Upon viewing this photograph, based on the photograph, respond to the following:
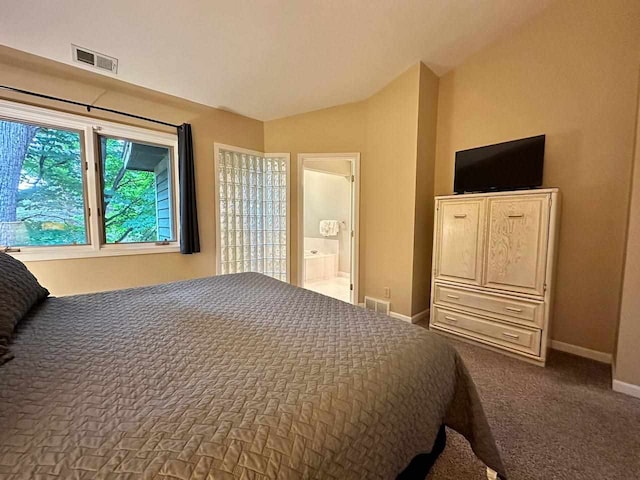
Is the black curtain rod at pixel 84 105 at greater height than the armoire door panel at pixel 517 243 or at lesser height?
greater

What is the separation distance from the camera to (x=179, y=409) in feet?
2.28

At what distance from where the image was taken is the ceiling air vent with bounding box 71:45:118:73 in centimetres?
217

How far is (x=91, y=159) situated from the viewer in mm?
2562

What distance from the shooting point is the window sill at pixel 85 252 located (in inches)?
89.8

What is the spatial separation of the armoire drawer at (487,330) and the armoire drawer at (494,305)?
0.23ft

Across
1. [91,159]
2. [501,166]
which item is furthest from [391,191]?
[91,159]

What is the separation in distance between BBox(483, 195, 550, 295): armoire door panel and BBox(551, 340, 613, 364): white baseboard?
769mm

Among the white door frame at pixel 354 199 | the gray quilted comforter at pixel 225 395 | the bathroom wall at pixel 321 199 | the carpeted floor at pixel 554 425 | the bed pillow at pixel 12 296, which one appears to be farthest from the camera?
the bathroom wall at pixel 321 199

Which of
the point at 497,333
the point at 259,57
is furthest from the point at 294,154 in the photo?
the point at 497,333

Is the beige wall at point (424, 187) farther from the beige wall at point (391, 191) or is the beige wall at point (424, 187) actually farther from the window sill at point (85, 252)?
the window sill at point (85, 252)

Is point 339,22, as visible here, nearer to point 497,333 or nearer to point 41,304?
point 41,304

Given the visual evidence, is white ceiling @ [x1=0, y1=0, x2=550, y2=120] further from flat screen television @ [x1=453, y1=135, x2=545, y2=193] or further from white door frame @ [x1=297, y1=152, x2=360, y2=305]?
flat screen television @ [x1=453, y1=135, x2=545, y2=193]

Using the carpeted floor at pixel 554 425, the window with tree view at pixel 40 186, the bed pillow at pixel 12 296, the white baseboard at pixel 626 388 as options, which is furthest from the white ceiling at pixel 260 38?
the white baseboard at pixel 626 388

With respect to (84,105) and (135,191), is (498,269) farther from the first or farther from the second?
(84,105)
